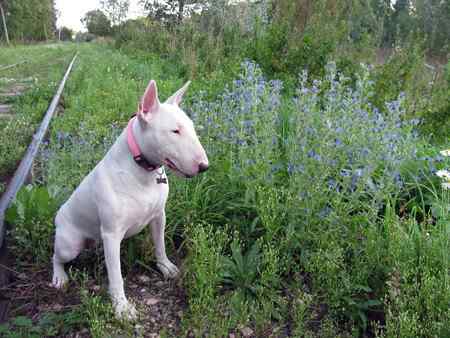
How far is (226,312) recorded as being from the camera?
2.31 meters

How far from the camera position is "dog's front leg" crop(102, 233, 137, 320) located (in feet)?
7.25

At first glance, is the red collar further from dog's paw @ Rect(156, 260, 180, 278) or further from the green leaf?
the green leaf

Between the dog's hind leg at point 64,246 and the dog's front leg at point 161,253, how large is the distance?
1.43 feet

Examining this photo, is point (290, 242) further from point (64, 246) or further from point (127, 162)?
point (64, 246)

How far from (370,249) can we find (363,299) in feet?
0.96

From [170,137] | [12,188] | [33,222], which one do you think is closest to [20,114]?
[12,188]

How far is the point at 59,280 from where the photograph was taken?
8.54ft

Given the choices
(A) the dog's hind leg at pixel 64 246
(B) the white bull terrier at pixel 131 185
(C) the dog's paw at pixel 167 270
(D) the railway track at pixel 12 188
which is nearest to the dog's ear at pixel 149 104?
(B) the white bull terrier at pixel 131 185

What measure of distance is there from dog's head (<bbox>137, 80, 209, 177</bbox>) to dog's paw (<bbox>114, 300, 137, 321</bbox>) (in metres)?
0.81

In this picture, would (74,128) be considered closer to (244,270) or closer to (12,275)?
(12,275)

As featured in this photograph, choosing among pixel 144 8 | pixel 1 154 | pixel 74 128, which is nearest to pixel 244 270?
pixel 1 154

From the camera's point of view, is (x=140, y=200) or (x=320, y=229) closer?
(x=140, y=200)

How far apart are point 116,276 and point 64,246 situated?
0.48 meters

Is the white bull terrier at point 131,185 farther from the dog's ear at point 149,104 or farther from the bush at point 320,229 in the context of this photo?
the bush at point 320,229
